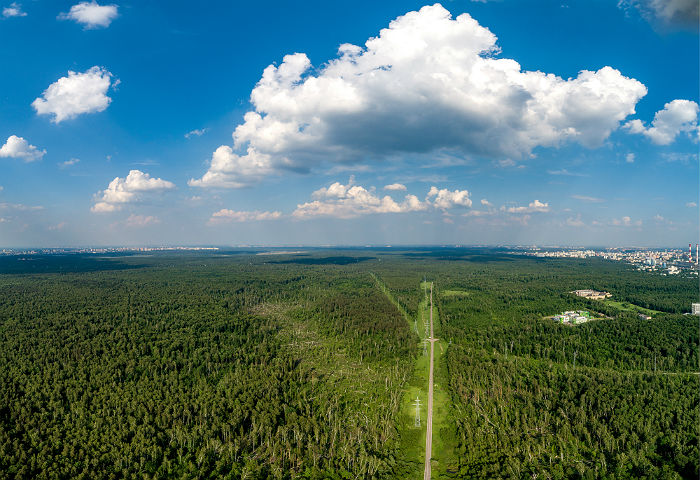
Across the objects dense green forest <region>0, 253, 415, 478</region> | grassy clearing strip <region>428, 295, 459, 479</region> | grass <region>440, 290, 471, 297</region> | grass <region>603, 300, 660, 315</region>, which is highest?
grass <region>440, 290, 471, 297</region>

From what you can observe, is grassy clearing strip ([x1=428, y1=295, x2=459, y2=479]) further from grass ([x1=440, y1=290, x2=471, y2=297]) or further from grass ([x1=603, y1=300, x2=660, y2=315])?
grass ([x1=603, y1=300, x2=660, y2=315])

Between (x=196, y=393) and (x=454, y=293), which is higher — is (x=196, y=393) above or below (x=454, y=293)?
below

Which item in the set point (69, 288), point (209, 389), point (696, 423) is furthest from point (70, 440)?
point (69, 288)

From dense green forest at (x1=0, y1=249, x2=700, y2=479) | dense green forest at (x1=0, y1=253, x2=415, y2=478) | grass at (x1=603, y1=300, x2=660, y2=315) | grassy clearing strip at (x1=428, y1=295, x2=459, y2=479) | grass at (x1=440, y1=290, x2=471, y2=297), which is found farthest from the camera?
grass at (x1=440, y1=290, x2=471, y2=297)

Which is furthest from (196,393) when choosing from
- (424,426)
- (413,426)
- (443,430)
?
(443,430)

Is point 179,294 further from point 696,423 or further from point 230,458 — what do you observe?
point 696,423

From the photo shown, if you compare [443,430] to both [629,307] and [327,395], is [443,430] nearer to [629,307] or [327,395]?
[327,395]

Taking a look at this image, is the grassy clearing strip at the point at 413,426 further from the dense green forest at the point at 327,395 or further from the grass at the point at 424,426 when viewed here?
the dense green forest at the point at 327,395

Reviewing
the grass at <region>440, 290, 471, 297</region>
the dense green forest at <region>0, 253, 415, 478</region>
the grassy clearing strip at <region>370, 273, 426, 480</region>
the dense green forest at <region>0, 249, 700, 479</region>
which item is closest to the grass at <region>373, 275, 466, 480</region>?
the grassy clearing strip at <region>370, 273, 426, 480</region>

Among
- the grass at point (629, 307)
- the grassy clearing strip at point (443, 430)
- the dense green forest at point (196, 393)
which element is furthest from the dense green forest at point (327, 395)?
the grass at point (629, 307)
